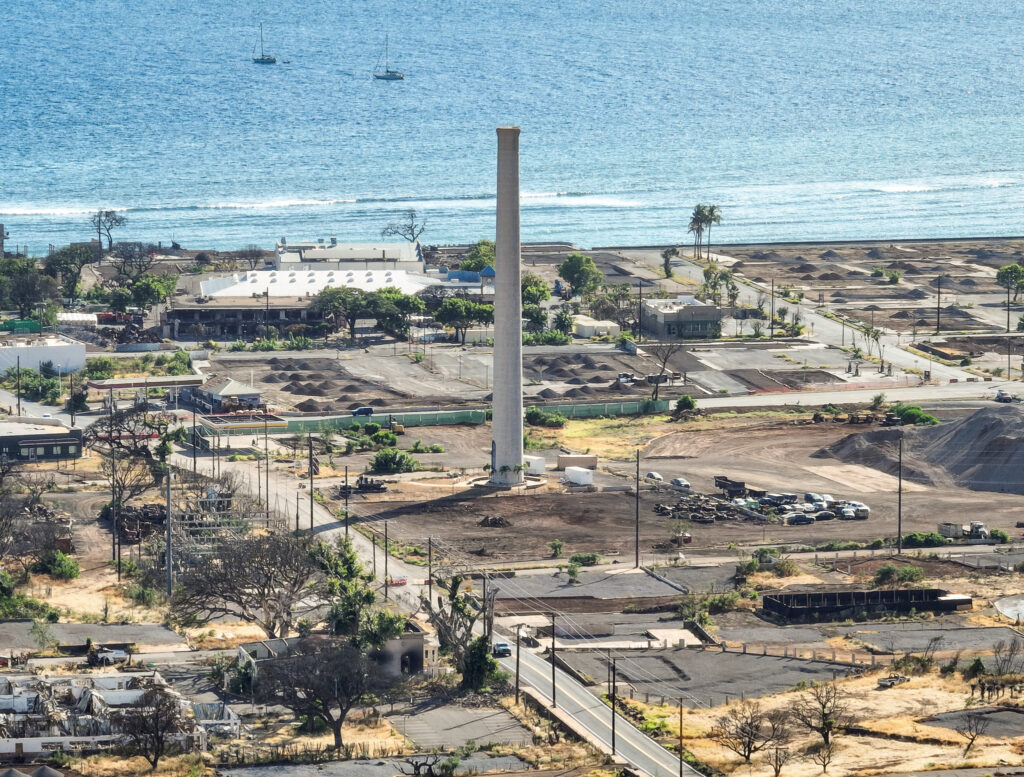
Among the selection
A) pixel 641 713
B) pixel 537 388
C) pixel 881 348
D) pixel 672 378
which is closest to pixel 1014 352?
pixel 881 348

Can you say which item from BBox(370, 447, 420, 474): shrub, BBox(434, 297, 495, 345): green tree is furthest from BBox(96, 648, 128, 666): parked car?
BBox(434, 297, 495, 345): green tree

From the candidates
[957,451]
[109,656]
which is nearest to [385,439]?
[957,451]

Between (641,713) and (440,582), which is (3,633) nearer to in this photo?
(440,582)

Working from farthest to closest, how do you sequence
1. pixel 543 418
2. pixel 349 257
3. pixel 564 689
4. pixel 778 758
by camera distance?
pixel 349 257 < pixel 543 418 < pixel 564 689 < pixel 778 758

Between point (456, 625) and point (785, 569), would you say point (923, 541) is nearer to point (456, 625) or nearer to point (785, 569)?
point (785, 569)

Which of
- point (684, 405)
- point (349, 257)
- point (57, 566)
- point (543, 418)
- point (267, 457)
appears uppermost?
point (349, 257)

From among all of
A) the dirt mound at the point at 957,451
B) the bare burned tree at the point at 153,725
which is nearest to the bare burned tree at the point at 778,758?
the bare burned tree at the point at 153,725

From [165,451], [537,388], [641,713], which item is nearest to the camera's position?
[641,713]
